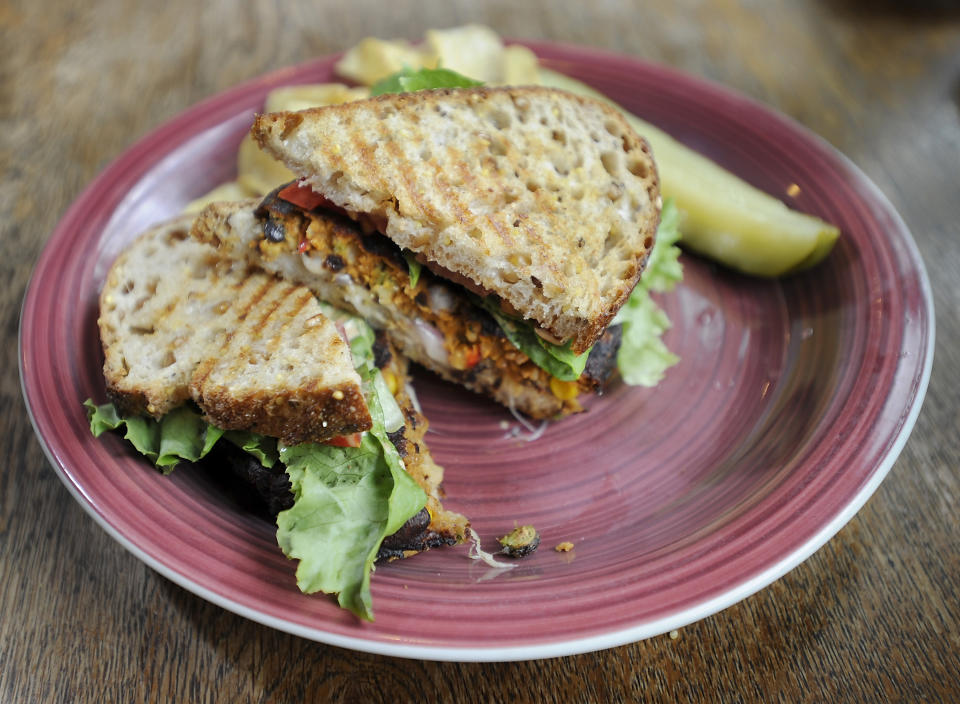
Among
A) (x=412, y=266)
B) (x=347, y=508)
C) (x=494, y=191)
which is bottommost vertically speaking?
(x=347, y=508)

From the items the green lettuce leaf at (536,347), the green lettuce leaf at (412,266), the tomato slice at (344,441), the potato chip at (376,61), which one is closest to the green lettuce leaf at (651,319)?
the green lettuce leaf at (536,347)

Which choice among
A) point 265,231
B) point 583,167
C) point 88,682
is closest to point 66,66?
point 265,231

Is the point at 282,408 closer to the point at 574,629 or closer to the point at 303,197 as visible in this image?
the point at 303,197

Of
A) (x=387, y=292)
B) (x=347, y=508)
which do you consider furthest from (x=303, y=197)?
(x=347, y=508)

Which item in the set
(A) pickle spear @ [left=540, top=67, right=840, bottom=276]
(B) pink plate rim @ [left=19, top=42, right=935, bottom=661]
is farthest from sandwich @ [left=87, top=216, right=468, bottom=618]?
(A) pickle spear @ [left=540, top=67, right=840, bottom=276]

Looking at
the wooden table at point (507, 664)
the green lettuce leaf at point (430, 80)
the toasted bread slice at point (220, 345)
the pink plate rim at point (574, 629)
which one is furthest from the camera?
the green lettuce leaf at point (430, 80)

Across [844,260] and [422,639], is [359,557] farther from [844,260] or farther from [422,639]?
[844,260]

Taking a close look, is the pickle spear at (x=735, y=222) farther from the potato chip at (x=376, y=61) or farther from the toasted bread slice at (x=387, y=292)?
the potato chip at (x=376, y=61)
